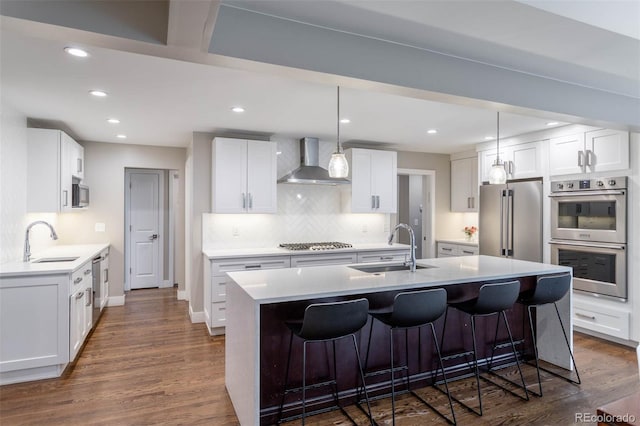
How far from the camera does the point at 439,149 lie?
5961 mm

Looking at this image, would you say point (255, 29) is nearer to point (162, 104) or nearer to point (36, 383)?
point (162, 104)

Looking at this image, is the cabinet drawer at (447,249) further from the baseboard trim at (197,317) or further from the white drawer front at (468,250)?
the baseboard trim at (197,317)

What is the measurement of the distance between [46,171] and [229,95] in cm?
236

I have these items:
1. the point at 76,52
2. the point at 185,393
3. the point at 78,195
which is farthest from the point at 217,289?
the point at 76,52

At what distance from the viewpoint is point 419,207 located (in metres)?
7.09

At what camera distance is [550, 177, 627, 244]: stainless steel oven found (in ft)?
12.2

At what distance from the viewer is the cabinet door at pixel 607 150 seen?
12.2 ft

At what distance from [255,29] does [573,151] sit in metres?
4.02

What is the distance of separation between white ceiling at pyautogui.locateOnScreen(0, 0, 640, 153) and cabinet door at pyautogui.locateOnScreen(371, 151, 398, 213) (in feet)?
0.89

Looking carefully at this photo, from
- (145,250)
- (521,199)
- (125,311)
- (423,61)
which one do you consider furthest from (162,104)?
(521,199)

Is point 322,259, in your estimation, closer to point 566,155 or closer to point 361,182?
point 361,182

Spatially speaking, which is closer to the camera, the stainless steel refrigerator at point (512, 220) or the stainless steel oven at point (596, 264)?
the stainless steel oven at point (596, 264)

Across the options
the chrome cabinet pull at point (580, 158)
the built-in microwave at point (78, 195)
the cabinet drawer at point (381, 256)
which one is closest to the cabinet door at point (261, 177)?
the cabinet drawer at point (381, 256)

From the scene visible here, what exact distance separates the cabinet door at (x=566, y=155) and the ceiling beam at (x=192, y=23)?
424 cm
